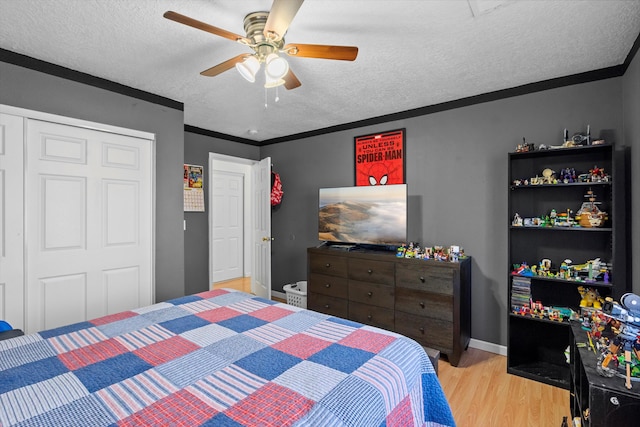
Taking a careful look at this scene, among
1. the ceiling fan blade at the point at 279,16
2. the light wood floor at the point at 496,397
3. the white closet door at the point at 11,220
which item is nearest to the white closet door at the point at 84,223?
the white closet door at the point at 11,220

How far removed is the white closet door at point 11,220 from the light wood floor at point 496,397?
3.21 meters

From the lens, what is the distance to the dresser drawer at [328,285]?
342 centimetres

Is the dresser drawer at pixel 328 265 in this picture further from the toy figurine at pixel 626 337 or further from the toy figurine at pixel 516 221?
the toy figurine at pixel 626 337

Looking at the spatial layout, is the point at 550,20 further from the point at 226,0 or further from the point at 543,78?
the point at 226,0

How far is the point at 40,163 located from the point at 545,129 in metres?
4.10

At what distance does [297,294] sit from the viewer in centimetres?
403

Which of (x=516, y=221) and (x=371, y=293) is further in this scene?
(x=371, y=293)

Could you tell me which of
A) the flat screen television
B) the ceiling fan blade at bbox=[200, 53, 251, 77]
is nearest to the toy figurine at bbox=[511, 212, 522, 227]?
the flat screen television

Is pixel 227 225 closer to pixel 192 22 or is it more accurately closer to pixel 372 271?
pixel 372 271

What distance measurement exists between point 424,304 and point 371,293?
55 cm

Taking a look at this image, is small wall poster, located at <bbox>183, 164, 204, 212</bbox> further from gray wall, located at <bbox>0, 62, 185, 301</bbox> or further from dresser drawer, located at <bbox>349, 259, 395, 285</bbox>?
dresser drawer, located at <bbox>349, 259, 395, 285</bbox>

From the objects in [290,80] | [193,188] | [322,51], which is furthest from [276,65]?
[193,188]

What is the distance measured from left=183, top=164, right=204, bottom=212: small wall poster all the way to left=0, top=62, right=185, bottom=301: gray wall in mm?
897

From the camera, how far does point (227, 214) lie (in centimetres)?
580
